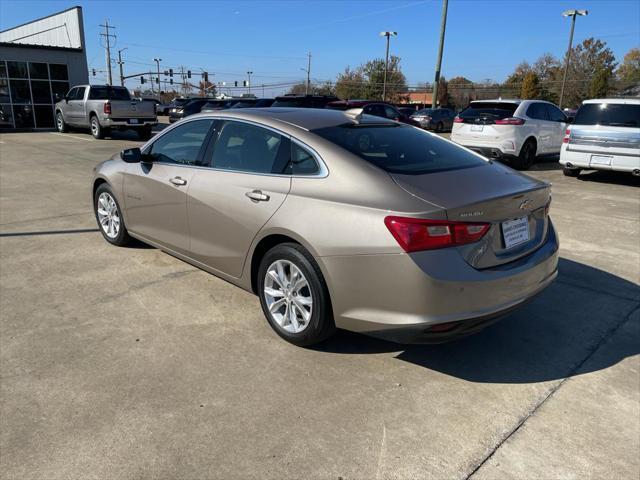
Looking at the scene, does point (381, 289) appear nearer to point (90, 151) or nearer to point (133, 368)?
point (133, 368)

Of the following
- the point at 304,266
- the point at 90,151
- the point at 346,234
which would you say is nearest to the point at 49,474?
the point at 304,266

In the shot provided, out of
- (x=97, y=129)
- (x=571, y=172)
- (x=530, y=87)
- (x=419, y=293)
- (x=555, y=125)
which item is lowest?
(x=571, y=172)

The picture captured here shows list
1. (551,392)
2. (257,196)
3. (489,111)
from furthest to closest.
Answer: (489,111) → (257,196) → (551,392)

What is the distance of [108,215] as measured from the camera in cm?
556

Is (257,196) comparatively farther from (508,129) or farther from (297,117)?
(508,129)

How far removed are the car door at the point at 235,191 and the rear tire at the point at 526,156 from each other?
31.5 feet

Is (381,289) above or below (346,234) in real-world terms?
below

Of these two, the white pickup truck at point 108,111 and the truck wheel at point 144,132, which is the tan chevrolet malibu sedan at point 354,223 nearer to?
the white pickup truck at point 108,111

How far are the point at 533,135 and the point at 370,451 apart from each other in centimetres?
1140

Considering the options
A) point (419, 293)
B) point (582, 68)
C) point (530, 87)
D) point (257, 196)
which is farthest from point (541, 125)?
point (582, 68)

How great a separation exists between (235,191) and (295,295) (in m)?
0.94

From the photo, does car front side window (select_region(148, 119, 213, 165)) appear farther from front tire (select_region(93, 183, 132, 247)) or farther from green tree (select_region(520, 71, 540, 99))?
green tree (select_region(520, 71, 540, 99))

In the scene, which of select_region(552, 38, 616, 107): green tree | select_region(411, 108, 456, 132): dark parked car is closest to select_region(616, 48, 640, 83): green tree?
select_region(552, 38, 616, 107): green tree

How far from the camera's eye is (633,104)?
9758 mm
